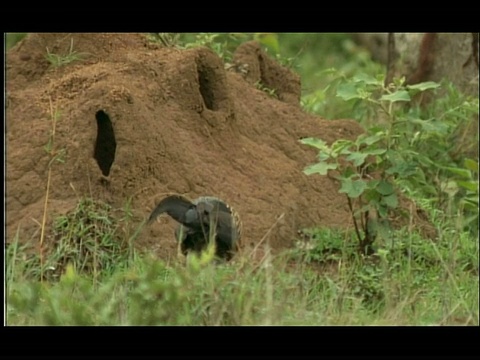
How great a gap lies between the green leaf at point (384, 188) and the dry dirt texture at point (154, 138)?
24.1 inches

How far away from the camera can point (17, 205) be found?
6.91 meters

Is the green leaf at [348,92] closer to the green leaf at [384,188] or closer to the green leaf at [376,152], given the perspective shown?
the green leaf at [376,152]

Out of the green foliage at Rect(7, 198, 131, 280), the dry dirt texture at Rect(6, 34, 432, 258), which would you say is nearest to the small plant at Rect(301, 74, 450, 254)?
the dry dirt texture at Rect(6, 34, 432, 258)

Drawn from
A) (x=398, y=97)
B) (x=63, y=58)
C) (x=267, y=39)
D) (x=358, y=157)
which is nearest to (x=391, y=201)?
(x=358, y=157)

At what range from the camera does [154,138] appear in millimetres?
7121

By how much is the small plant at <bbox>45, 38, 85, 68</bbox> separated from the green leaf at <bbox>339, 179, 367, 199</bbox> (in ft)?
6.88

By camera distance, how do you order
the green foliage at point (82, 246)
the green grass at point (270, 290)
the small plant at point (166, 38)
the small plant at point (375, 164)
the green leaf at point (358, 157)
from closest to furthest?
the green grass at point (270, 290)
the green foliage at point (82, 246)
the green leaf at point (358, 157)
the small plant at point (375, 164)
the small plant at point (166, 38)

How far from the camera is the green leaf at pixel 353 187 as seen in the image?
677 centimetres

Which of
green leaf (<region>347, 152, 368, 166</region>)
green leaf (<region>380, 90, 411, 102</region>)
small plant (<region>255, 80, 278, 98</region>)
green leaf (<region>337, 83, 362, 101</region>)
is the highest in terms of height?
small plant (<region>255, 80, 278, 98</region>)

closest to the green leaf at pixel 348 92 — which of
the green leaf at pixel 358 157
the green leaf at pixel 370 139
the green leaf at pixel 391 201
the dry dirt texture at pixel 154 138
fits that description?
the green leaf at pixel 370 139

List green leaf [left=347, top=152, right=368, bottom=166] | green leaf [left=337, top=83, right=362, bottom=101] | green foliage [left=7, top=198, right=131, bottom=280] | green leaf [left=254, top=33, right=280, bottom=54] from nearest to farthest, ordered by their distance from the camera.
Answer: green foliage [left=7, top=198, right=131, bottom=280], green leaf [left=347, top=152, right=368, bottom=166], green leaf [left=337, top=83, right=362, bottom=101], green leaf [left=254, top=33, right=280, bottom=54]

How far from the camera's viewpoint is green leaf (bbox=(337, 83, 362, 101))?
274 inches

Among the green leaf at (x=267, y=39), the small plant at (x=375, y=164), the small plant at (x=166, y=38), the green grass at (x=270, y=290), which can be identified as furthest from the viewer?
the green leaf at (x=267, y=39)

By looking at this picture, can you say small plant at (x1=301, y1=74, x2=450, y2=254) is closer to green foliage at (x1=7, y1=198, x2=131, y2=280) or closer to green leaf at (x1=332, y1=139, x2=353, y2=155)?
green leaf at (x1=332, y1=139, x2=353, y2=155)
